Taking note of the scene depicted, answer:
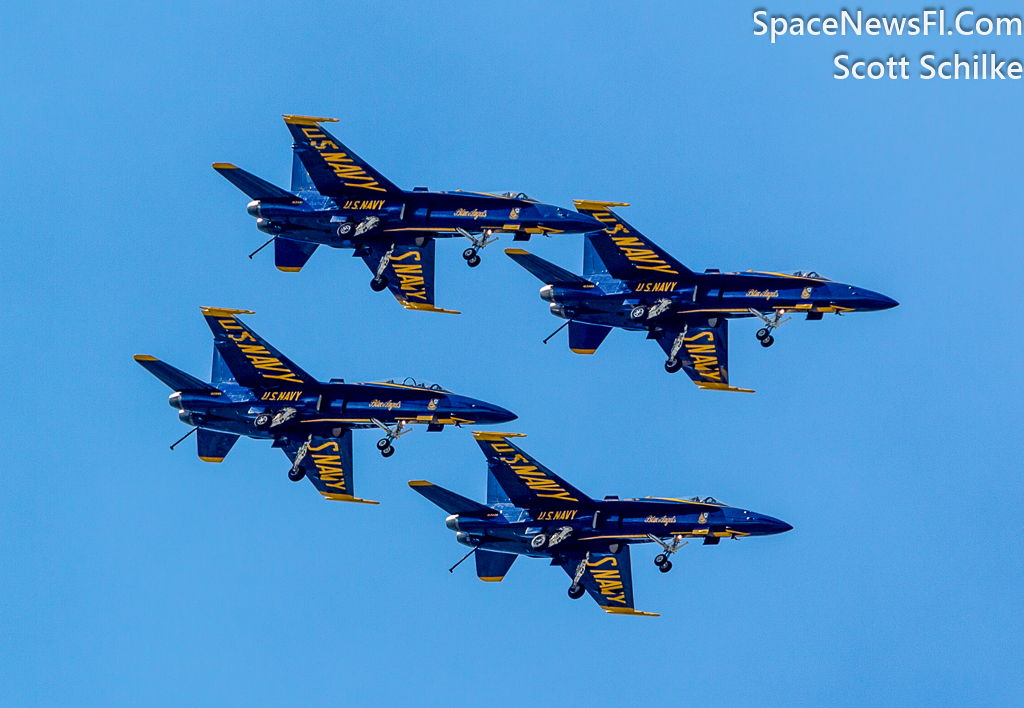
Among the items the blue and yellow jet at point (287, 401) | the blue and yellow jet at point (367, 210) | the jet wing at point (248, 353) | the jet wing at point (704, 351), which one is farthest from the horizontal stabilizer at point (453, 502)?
the jet wing at point (704, 351)

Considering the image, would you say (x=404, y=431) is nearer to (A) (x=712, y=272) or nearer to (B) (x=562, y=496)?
(B) (x=562, y=496)

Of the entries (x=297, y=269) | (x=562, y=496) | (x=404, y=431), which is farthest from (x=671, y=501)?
(x=297, y=269)

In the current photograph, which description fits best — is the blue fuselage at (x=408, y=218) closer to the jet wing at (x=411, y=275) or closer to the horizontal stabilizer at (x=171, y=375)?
the jet wing at (x=411, y=275)

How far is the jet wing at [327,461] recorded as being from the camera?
128375 millimetres

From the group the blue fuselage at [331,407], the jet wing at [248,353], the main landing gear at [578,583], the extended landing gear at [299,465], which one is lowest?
the main landing gear at [578,583]

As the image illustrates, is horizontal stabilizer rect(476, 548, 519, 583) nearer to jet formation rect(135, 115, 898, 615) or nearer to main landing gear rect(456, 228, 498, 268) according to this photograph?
jet formation rect(135, 115, 898, 615)

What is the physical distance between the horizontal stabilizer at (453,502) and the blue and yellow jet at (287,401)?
2.73 metres

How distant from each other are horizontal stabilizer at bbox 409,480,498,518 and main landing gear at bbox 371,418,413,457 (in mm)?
2375

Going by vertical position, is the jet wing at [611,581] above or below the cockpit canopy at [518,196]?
below

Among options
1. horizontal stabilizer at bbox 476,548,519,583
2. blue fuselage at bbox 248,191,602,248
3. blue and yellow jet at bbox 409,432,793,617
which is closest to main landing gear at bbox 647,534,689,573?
blue and yellow jet at bbox 409,432,793,617

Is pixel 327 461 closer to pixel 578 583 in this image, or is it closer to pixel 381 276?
pixel 381 276

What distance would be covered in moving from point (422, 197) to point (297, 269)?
8.12 meters

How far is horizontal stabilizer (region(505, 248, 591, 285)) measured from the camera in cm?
13162

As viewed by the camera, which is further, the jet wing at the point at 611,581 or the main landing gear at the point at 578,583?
the jet wing at the point at 611,581
